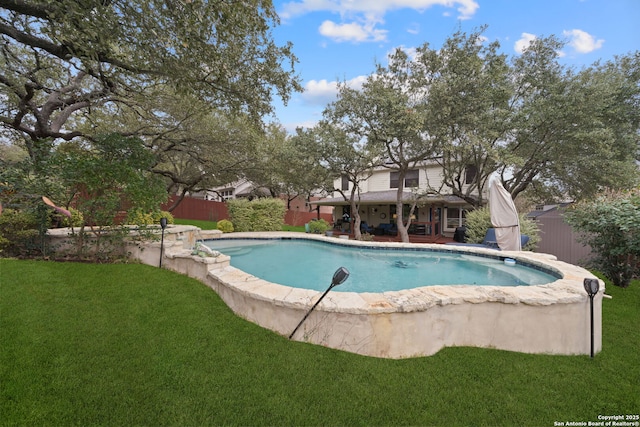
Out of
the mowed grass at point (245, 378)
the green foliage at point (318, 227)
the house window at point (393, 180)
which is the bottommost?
the mowed grass at point (245, 378)

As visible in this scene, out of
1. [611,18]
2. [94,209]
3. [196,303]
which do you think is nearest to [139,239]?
[94,209]

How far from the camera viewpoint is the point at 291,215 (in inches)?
981

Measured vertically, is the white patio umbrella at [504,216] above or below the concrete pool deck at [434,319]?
above

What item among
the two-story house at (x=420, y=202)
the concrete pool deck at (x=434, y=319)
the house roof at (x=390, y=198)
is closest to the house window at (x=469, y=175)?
the two-story house at (x=420, y=202)

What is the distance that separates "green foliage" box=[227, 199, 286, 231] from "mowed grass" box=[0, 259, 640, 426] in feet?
34.2

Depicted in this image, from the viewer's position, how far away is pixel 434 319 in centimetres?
319

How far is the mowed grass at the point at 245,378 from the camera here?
2.13 metres

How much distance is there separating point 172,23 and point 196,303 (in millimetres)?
4977

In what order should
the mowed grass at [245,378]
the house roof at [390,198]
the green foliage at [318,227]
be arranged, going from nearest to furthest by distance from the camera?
the mowed grass at [245,378] < the green foliage at [318,227] < the house roof at [390,198]

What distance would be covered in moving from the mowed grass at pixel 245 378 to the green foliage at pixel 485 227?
22.2 feet

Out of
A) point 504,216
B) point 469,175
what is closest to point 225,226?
point 504,216

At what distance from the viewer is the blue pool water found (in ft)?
20.4

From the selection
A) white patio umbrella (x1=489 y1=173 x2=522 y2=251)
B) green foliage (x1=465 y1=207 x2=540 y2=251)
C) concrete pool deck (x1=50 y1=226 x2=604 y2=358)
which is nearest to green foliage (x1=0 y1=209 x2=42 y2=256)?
concrete pool deck (x1=50 y1=226 x2=604 y2=358)

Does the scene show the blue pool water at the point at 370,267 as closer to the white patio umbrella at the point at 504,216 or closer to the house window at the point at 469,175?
the white patio umbrella at the point at 504,216
